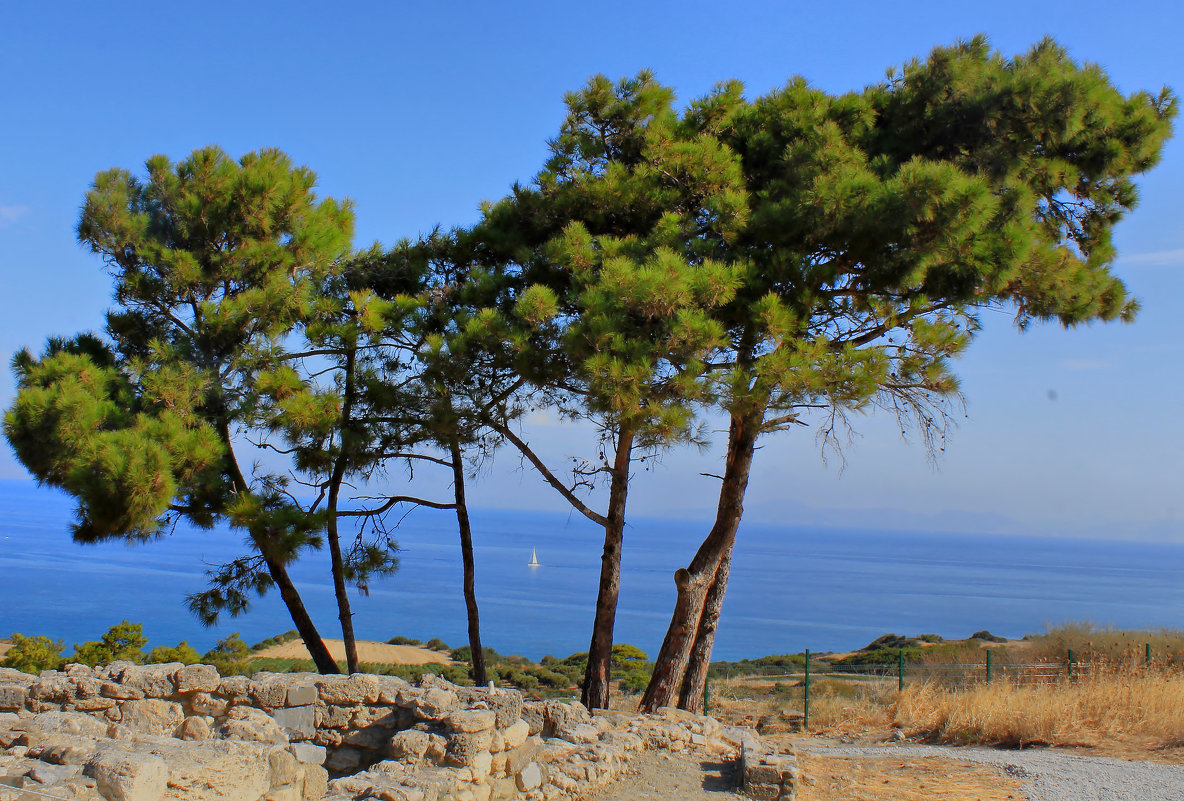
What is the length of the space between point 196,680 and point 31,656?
24.9 feet

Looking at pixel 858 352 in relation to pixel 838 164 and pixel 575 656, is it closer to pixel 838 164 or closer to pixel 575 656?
pixel 838 164

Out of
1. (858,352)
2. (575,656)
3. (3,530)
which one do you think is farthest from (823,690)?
(3,530)

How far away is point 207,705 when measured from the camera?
19.6ft

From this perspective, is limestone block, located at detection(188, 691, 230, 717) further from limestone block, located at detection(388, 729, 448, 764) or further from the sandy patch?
the sandy patch

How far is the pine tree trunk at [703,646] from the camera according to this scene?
923cm

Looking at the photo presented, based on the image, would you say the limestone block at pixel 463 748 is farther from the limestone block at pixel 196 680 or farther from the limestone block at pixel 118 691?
the limestone block at pixel 118 691

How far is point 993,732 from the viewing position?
334 inches

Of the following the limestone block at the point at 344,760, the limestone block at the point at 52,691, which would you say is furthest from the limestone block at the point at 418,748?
the limestone block at the point at 52,691

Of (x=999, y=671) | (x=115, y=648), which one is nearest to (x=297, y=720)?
(x=115, y=648)

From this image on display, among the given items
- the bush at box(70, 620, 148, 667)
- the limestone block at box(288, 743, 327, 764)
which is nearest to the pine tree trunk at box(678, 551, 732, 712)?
the limestone block at box(288, 743, 327, 764)

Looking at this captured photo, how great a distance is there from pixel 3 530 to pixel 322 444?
96809mm

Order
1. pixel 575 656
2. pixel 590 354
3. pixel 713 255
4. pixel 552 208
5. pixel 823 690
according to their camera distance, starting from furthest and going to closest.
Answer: pixel 575 656 → pixel 823 690 → pixel 552 208 → pixel 713 255 → pixel 590 354

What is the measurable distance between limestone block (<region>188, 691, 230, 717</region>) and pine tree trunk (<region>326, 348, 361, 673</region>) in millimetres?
3471

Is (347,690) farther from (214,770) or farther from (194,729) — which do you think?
(214,770)
